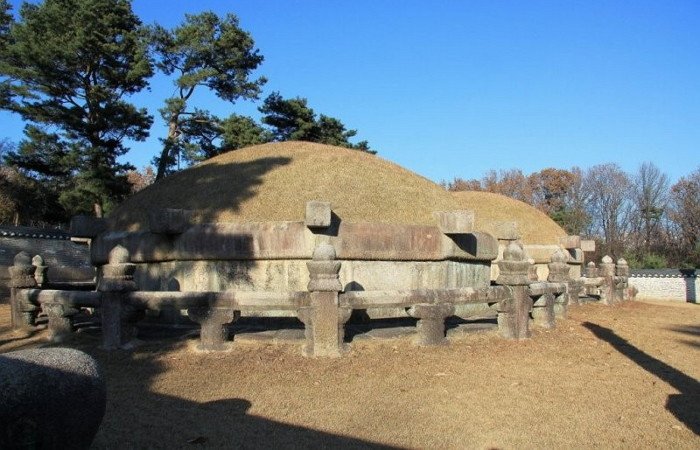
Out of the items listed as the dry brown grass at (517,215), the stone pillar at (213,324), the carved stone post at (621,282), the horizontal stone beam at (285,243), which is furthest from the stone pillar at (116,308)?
the carved stone post at (621,282)

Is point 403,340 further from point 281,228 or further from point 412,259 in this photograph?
point 281,228

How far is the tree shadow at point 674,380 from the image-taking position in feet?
17.9

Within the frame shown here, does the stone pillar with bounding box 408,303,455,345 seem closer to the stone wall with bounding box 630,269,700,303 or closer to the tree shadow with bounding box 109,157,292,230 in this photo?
the tree shadow with bounding box 109,157,292,230

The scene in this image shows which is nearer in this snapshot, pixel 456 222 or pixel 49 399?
pixel 49 399

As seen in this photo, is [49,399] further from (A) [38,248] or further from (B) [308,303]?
(A) [38,248]

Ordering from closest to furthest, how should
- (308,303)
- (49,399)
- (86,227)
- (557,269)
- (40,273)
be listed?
(49,399), (308,303), (86,227), (40,273), (557,269)

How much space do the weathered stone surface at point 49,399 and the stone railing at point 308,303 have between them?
364 centimetres

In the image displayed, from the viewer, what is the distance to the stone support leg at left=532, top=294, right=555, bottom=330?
396 inches

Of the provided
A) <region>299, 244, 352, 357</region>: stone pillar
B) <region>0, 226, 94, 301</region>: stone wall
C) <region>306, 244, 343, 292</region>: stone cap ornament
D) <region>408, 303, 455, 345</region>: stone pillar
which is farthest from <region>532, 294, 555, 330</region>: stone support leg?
<region>0, 226, 94, 301</region>: stone wall

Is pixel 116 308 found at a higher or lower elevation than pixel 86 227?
lower

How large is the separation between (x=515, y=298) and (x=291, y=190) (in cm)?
405

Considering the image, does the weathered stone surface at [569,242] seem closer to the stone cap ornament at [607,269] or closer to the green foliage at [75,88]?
the stone cap ornament at [607,269]

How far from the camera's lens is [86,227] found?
34.0ft

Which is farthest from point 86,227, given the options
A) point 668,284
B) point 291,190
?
point 668,284
